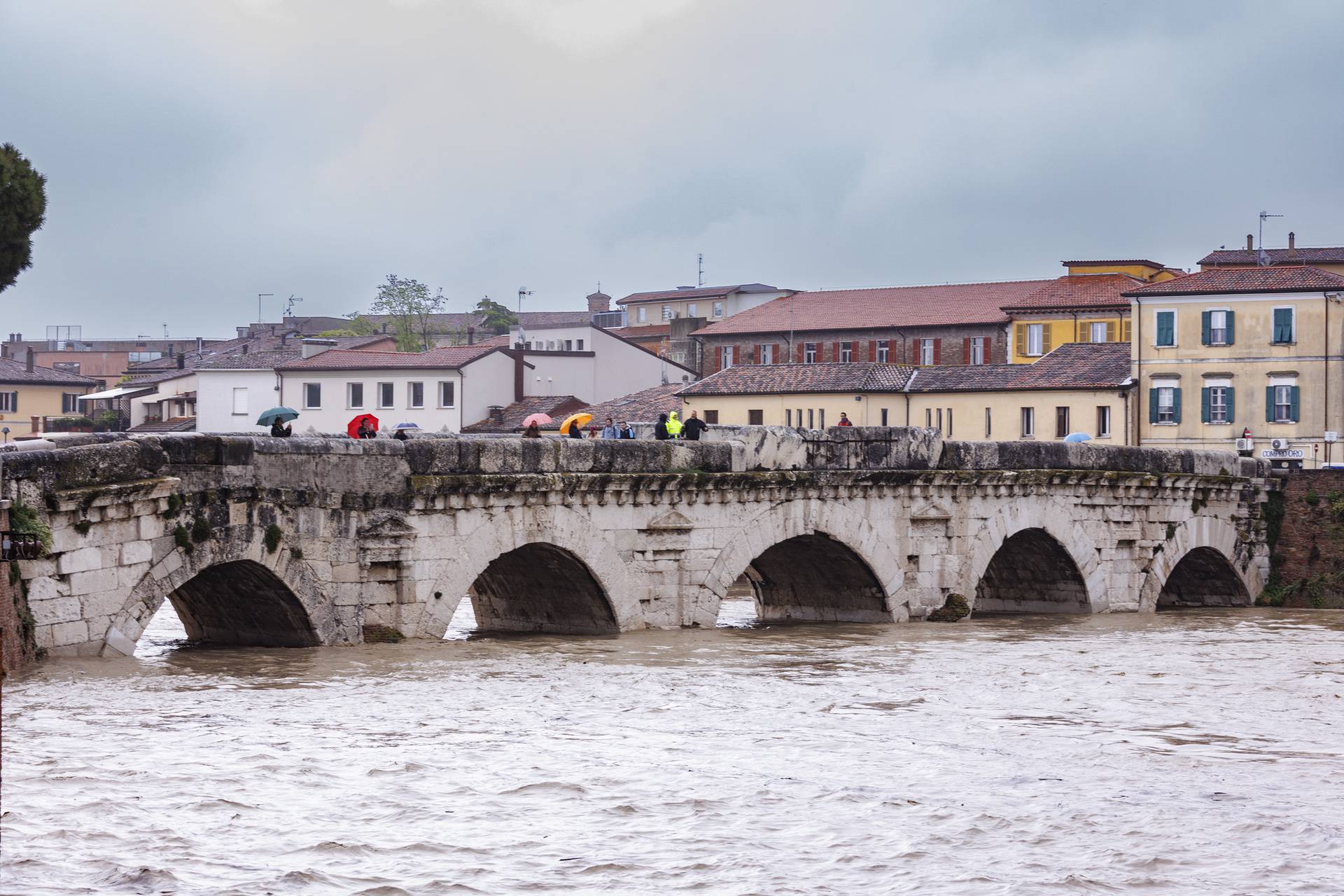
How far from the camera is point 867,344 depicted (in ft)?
218

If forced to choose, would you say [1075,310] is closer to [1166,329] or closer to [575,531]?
[1166,329]

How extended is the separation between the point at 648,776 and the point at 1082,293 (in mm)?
50595

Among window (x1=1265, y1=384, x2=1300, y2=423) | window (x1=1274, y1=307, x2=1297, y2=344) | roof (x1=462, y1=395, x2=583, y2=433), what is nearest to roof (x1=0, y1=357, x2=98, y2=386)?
roof (x1=462, y1=395, x2=583, y2=433)

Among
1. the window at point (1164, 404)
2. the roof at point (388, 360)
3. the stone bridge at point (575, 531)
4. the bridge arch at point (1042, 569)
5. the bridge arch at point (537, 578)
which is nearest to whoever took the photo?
the stone bridge at point (575, 531)

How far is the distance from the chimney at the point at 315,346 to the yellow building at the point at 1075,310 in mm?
24710

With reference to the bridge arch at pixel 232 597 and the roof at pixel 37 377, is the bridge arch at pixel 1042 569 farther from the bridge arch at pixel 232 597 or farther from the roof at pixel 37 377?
the roof at pixel 37 377

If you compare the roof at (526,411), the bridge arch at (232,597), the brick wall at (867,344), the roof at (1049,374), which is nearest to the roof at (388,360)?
the roof at (526,411)

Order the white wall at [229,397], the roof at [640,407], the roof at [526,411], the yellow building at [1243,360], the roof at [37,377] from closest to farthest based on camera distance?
the yellow building at [1243,360] → the roof at [640,407] → the roof at [526,411] → the white wall at [229,397] → the roof at [37,377]

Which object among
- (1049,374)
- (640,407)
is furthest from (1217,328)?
(640,407)

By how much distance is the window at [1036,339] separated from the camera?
6134 centimetres

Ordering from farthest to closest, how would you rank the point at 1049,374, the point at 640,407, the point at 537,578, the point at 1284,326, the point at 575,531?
1. the point at 640,407
2. the point at 1049,374
3. the point at 1284,326
4. the point at 537,578
5. the point at 575,531

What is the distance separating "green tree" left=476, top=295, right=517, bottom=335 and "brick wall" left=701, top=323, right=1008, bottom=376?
98.3ft

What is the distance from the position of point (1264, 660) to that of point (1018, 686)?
5.22 m

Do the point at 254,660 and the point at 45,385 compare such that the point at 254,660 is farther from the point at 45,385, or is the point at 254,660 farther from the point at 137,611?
the point at 45,385
